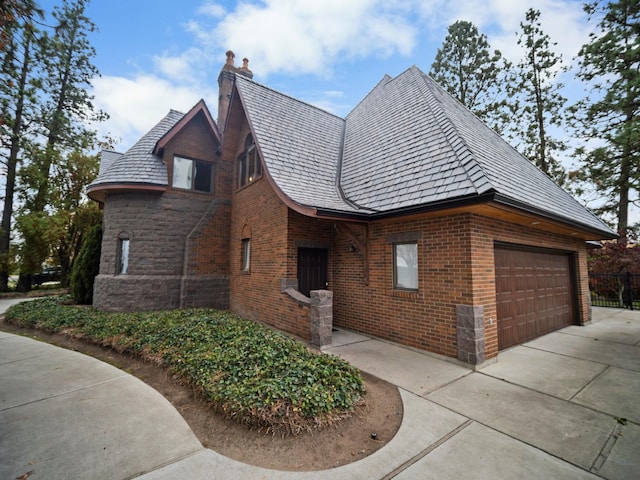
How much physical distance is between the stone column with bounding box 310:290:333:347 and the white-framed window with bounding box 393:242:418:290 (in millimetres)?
1637

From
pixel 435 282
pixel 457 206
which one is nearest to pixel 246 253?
pixel 435 282

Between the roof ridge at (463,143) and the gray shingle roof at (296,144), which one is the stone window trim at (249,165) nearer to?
the gray shingle roof at (296,144)

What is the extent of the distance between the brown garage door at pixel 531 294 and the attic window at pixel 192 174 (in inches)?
394

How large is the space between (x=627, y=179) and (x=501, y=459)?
62.6 ft

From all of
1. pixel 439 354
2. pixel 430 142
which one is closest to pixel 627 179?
pixel 430 142

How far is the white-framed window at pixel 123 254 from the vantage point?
9859 millimetres

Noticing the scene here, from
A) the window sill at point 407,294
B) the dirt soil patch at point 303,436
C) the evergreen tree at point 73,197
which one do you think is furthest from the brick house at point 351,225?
the evergreen tree at point 73,197

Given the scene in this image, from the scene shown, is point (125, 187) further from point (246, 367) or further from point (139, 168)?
point (246, 367)

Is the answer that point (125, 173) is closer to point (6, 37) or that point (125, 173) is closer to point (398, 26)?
point (6, 37)

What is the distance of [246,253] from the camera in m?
9.85

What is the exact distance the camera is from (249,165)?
10.1 metres

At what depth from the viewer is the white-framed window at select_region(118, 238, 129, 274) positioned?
986 centimetres

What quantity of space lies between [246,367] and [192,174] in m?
8.88

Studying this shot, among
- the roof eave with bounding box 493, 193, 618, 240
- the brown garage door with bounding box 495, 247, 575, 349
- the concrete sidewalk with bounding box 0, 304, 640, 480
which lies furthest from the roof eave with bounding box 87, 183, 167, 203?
the brown garage door with bounding box 495, 247, 575, 349
